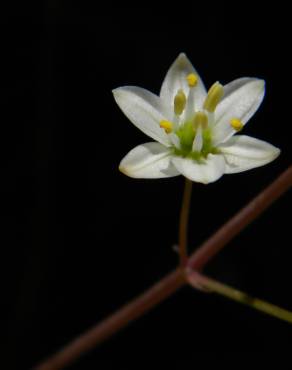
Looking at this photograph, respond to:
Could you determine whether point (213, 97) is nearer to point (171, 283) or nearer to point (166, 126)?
point (166, 126)

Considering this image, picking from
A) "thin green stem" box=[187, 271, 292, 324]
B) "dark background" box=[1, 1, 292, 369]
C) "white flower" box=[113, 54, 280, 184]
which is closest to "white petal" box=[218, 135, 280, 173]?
"white flower" box=[113, 54, 280, 184]

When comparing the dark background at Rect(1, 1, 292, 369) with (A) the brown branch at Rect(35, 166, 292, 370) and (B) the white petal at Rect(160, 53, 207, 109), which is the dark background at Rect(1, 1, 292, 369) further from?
(B) the white petal at Rect(160, 53, 207, 109)

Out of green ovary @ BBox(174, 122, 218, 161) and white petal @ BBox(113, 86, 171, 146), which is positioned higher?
white petal @ BBox(113, 86, 171, 146)

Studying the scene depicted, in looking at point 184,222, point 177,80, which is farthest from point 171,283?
point 177,80

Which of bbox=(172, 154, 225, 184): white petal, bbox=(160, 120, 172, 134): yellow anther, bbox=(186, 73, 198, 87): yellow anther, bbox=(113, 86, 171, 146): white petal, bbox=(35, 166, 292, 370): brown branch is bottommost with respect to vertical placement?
bbox=(35, 166, 292, 370): brown branch

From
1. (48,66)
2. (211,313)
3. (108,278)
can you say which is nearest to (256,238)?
(211,313)

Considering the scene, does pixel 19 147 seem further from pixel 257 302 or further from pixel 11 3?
pixel 257 302
